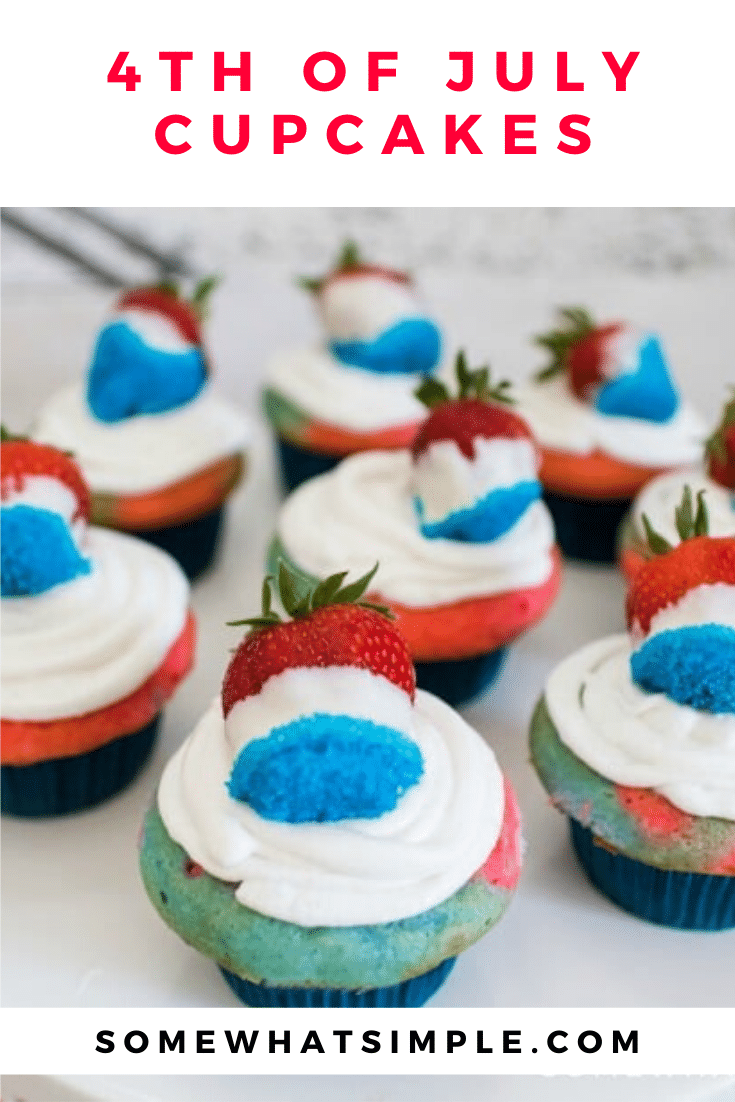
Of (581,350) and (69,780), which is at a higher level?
(581,350)

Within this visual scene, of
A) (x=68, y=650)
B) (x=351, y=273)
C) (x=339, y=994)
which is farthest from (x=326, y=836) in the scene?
(x=351, y=273)

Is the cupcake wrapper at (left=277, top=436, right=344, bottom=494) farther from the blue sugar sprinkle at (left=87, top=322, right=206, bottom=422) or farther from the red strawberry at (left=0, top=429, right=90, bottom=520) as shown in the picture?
the red strawberry at (left=0, top=429, right=90, bottom=520)

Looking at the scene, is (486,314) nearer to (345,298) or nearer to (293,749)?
(345,298)
